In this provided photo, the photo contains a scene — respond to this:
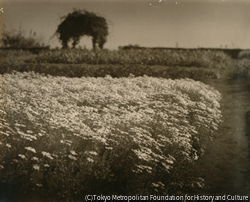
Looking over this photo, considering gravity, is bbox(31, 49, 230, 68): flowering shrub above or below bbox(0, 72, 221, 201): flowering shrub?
above

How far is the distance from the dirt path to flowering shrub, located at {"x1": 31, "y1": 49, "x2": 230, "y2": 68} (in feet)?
0.91

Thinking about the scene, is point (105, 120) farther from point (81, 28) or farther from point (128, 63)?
point (81, 28)

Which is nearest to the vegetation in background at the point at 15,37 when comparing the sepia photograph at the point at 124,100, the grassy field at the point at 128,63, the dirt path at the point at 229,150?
the sepia photograph at the point at 124,100

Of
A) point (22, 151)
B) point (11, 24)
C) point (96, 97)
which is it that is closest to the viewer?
point (22, 151)

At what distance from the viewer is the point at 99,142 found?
3006 millimetres

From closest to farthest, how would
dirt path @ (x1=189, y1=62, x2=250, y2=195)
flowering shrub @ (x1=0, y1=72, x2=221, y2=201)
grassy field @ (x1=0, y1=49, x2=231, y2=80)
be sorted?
flowering shrub @ (x1=0, y1=72, x2=221, y2=201) → dirt path @ (x1=189, y1=62, x2=250, y2=195) → grassy field @ (x1=0, y1=49, x2=231, y2=80)

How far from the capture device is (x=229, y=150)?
3.18 meters

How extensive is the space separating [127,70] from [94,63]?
458mm

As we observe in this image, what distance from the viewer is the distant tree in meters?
3.21

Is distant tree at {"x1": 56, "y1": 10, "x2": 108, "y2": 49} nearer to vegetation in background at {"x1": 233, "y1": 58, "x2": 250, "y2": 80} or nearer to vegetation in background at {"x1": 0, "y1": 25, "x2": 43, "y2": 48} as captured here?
vegetation in background at {"x1": 0, "y1": 25, "x2": 43, "y2": 48}

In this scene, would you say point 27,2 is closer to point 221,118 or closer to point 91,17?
point 91,17

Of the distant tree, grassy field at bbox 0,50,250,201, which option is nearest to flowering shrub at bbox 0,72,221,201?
grassy field at bbox 0,50,250,201

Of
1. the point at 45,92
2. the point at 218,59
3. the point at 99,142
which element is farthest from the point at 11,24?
the point at 218,59

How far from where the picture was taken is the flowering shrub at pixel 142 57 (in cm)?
336
